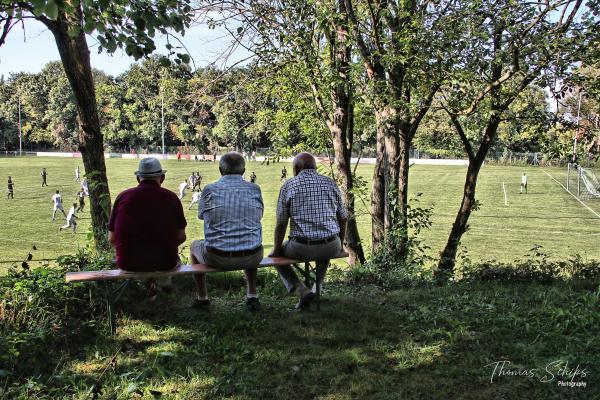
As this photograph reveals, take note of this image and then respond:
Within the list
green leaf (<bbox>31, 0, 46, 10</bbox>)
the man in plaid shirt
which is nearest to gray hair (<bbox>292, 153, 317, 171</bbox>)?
the man in plaid shirt

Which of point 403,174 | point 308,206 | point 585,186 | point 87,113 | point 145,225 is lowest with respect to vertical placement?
point 585,186

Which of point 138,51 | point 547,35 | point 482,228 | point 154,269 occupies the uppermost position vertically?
point 547,35

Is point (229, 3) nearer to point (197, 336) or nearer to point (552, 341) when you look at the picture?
point (197, 336)

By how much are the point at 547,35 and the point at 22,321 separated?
6219 millimetres

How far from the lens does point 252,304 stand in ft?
13.5

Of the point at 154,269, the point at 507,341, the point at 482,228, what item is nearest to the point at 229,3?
the point at 154,269

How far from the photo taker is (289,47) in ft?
26.1

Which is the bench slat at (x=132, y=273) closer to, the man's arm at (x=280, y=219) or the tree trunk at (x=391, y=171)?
the man's arm at (x=280, y=219)

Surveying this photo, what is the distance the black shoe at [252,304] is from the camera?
13.5ft

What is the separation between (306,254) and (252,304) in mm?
606

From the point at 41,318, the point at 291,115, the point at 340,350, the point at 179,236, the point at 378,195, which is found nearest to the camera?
the point at 340,350

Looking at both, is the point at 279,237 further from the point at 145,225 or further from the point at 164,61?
the point at 164,61

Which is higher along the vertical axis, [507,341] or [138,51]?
[138,51]

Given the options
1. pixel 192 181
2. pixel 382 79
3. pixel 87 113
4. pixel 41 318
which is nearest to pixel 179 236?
pixel 41 318
